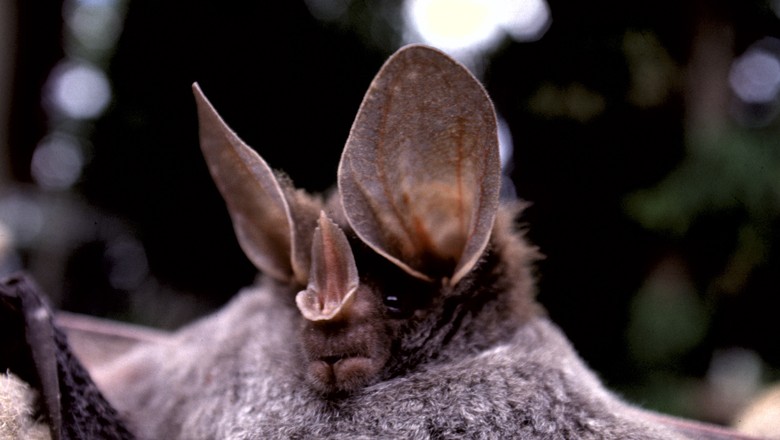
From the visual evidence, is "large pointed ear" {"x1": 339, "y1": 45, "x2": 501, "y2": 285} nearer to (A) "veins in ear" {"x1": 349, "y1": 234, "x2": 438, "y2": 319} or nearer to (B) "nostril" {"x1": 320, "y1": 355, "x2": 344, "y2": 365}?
(A) "veins in ear" {"x1": 349, "y1": 234, "x2": 438, "y2": 319}

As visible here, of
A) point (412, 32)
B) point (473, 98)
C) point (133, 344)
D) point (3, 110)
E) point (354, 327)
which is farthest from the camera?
point (3, 110)

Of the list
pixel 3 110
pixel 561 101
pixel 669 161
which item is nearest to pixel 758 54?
pixel 669 161

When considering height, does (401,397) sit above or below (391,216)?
below

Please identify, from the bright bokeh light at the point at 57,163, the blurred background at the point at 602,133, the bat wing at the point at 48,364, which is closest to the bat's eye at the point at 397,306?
the bat wing at the point at 48,364

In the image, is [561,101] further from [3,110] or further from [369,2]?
[3,110]

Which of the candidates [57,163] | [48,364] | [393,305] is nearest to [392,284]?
[393,305]

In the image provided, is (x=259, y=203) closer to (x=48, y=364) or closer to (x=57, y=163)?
(x=48, y=364)
